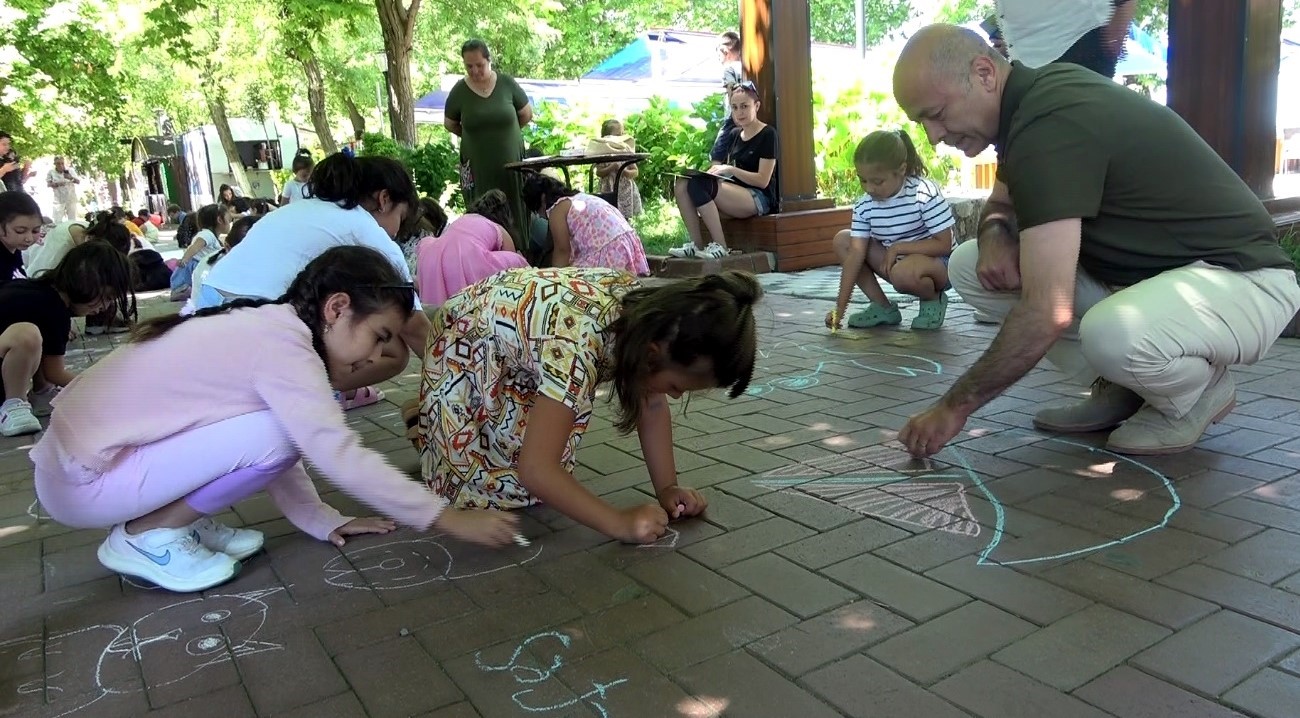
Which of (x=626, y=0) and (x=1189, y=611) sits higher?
(x=626, y=0)

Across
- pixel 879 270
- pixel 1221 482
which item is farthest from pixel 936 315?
pixel 1221 482

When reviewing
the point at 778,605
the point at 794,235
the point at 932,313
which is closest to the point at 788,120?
the point at 794,235

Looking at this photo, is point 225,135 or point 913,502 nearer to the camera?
point 913,502

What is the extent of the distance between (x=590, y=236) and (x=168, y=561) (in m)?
3.42

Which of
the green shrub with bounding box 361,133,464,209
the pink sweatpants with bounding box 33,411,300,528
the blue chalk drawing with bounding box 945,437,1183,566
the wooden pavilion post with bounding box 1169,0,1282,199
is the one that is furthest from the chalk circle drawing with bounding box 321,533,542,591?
the green shrub with bounding box 361,133,464,209

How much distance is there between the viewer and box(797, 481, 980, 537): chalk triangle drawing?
2.41 meters

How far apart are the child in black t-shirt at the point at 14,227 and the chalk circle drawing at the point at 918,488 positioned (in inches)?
146

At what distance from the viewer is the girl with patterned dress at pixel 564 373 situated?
2.09m

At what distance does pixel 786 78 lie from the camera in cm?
738

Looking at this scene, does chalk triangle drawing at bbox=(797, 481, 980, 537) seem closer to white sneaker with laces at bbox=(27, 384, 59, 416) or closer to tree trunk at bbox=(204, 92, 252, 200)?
white sneaker with laces at bbox=(27, 384, 59, 416)

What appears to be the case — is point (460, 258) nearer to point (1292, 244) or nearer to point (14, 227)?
point (14, 227)

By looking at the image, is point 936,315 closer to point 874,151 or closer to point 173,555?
point 874,151

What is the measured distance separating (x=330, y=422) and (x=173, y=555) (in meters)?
0.59

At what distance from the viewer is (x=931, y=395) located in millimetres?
3646
